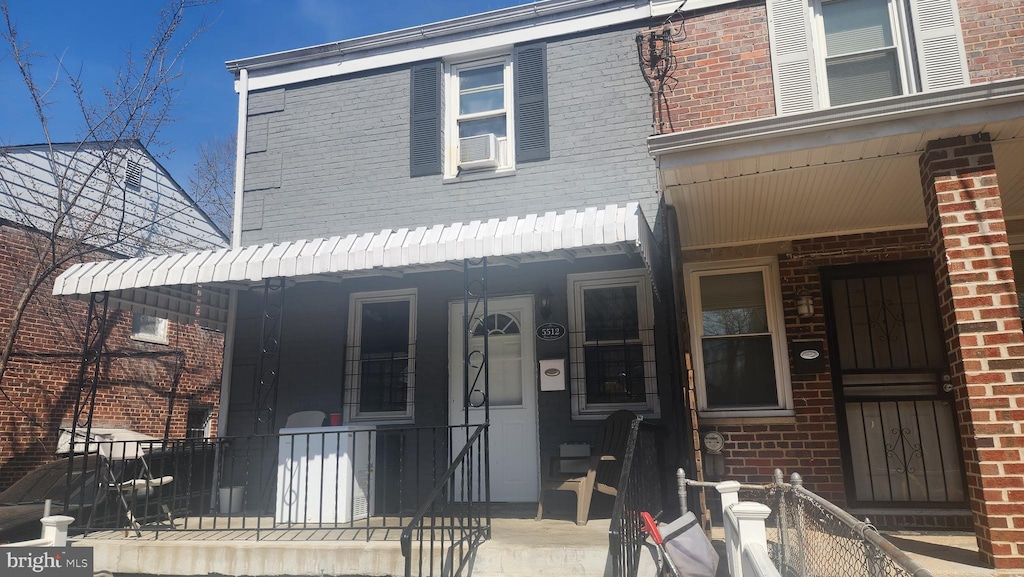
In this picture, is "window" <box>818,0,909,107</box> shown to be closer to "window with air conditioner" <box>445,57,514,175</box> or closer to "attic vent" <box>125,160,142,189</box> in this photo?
"window with air conditioner" <box>445,57,514,175</box>

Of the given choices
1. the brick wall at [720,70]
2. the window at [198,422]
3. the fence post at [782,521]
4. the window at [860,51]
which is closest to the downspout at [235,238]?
the brick wall at [720,70]

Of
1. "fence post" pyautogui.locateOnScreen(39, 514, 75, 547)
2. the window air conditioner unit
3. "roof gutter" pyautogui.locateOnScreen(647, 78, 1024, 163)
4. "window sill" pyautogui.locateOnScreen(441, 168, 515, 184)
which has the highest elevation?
the window air conditioner unit

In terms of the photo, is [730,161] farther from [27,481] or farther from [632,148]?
[27,481]

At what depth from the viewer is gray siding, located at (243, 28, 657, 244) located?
721 cm

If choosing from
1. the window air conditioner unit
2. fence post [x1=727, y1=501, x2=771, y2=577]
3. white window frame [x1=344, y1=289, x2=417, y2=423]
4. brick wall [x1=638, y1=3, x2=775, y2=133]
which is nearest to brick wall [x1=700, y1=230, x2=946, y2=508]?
brick wall [x1=638, y1=3, x2=775, y2=133]

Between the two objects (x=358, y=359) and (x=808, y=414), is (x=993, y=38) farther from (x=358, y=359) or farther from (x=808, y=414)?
(x=358, y=359)

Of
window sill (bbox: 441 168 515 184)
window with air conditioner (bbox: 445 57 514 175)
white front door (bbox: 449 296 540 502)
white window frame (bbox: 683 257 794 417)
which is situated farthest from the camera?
window with air conditioner (bbox: 445 57 514 175)

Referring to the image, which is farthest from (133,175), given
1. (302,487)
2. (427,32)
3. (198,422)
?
(302,487)

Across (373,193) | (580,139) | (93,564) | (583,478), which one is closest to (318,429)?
(93,564)

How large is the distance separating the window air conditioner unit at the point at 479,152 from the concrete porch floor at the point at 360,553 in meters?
3.93

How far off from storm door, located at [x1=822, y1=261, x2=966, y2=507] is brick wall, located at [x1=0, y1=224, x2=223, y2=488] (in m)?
11.1

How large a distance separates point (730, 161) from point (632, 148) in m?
2.36

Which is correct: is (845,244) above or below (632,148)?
below

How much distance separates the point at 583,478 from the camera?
18.6ft
